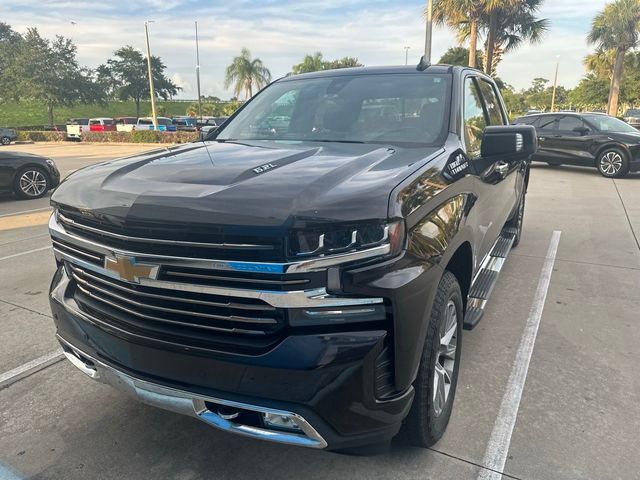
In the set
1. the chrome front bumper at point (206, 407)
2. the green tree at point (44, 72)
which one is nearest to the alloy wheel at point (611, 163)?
the chrome front bumper at point (206, 407)

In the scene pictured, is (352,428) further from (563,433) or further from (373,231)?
(563,433)

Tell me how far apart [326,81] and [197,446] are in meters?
2.62

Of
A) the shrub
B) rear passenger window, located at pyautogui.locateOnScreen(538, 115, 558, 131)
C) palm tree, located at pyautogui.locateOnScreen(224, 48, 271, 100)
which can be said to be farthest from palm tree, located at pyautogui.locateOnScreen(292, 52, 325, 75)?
rear passenger window, located at pyautogui.locateOnScreen(538, 115, 558, 131)

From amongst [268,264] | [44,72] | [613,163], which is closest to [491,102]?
[268,264]

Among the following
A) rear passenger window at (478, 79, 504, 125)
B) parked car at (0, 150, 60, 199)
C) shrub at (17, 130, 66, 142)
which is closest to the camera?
rear passenger window at (478, 79, 504, 125)

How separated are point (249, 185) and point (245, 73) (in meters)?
51.1

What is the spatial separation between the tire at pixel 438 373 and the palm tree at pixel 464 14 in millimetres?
22827

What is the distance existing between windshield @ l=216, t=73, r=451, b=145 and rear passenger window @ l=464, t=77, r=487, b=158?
0.66 ft

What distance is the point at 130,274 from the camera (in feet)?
6.51

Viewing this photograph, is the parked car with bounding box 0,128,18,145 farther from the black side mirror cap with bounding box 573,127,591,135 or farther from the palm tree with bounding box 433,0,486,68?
the black side mirror cap with bounding box 573,127,591,135

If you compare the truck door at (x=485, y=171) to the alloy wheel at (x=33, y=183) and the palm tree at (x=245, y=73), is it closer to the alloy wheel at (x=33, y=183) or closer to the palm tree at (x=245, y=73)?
the alloy wheel at (x=33, y=183)

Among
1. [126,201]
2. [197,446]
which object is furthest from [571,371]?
[126,201]

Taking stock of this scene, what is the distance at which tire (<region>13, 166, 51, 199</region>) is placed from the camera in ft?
32.3

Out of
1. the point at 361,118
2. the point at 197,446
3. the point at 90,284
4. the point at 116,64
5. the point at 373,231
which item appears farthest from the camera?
the point at 116,64
